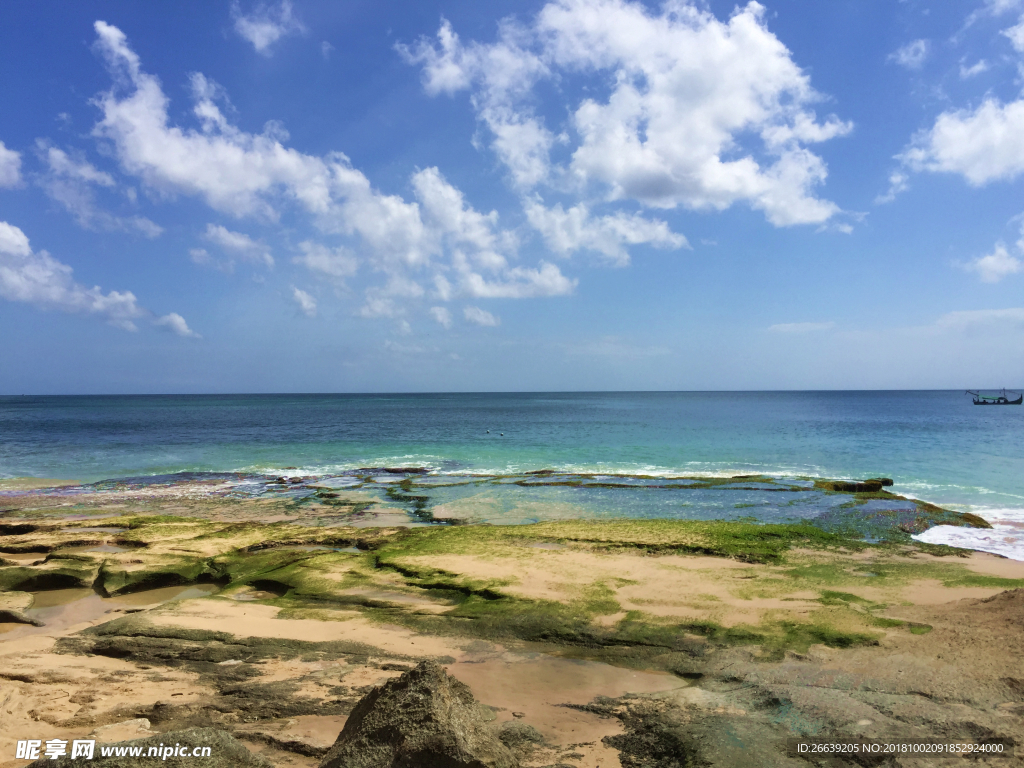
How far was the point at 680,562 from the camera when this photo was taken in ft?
44.7

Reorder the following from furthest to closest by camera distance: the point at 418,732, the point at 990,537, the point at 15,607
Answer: the point at 990,537
the point at 15,607
the point at 418,732

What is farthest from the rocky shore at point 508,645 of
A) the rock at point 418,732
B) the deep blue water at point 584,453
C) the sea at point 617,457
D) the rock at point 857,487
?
the deep blue water at point 584,453

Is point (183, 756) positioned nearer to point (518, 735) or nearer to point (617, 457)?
point (518, 735)

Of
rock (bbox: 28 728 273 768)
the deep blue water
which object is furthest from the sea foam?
rock (bbox: 28 728 273 768)

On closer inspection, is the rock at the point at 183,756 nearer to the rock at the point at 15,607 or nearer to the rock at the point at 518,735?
the rock at the point at 518,735

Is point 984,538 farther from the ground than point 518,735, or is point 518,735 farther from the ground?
point 518,735

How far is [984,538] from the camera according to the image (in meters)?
16.2

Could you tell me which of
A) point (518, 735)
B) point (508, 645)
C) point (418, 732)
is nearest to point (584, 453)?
point (508, 645)

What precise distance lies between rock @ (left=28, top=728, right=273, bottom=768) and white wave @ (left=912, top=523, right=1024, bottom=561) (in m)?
18.4

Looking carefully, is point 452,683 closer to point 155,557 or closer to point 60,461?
point 155,557

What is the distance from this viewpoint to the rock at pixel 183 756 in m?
4.06

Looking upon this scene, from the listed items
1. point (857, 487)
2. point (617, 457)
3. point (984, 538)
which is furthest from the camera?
point (617, 457)

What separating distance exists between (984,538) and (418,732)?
19192 millimetres

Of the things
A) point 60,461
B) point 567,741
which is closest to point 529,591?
point 567,741
